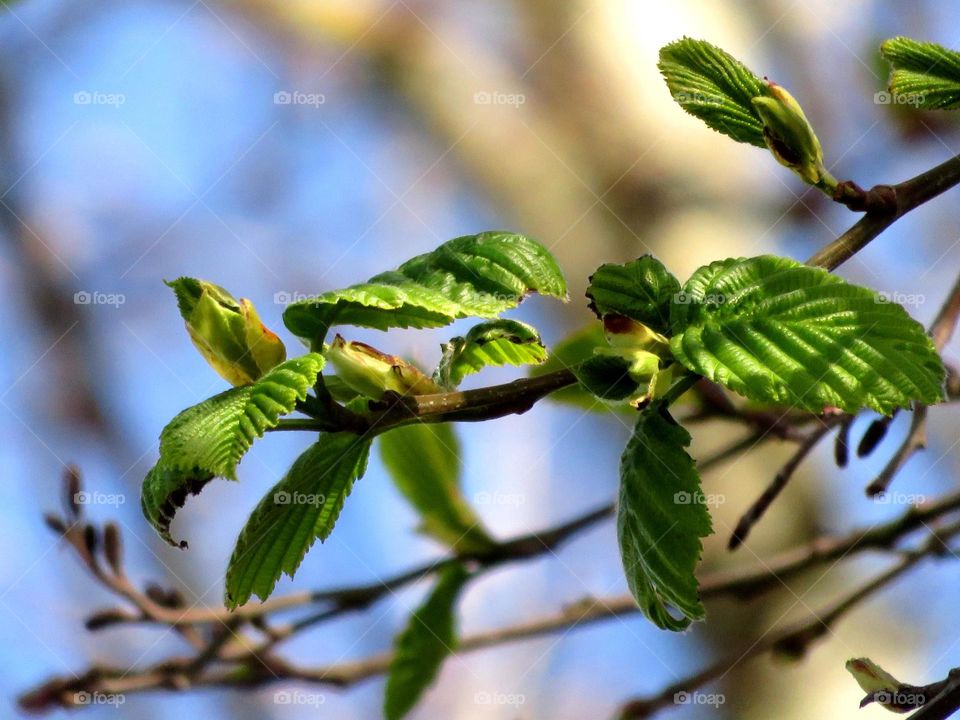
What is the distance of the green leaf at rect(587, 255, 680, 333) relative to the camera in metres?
0.48

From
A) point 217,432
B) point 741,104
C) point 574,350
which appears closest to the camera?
point 217,432

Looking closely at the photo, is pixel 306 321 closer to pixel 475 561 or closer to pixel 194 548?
pixel 475 561

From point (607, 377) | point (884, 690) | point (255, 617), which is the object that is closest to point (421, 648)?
point (255, 617)

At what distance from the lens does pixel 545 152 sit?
1859 millimetres

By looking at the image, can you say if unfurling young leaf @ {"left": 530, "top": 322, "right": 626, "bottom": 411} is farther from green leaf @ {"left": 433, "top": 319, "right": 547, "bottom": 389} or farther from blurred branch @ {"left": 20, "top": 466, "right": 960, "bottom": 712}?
green leaf @ {"left": 433, "top": 319, "right": 547, "bottom": 389}

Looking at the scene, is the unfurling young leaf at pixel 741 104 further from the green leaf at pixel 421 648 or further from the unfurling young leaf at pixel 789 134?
Answer: the green leaf at pixel 421 648

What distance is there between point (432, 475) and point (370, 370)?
0.71 meters

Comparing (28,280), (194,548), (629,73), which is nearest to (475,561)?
(194,548)

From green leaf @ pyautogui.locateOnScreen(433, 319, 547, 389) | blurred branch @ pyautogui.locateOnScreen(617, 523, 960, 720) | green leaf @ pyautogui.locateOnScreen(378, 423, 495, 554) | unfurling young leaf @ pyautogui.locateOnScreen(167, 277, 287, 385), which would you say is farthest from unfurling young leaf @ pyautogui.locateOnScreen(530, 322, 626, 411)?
unfurling young leaf @ pyautogui.locateOnScreen(167, 277, 287, 385)

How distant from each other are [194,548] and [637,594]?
1.53 m

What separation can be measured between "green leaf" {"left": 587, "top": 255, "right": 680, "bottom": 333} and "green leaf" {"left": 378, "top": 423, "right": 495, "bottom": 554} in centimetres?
68

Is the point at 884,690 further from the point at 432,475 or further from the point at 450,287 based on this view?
the point at 432,475

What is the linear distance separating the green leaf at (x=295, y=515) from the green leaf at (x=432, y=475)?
64cm

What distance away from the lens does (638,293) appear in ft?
1.58
